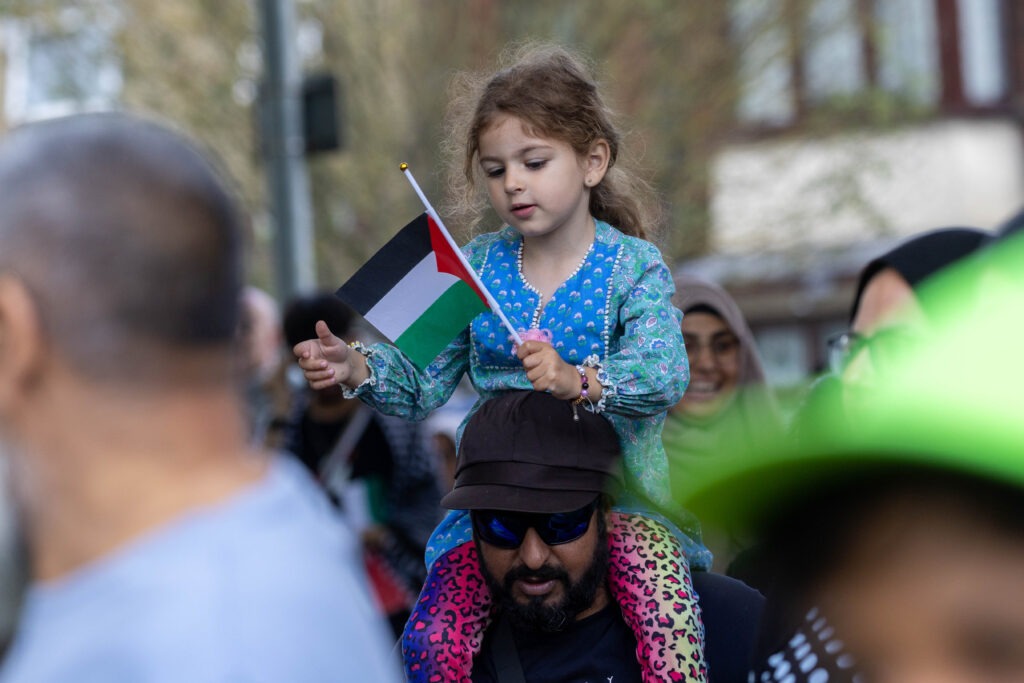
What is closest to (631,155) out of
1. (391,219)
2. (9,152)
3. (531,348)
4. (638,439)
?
(638,439)

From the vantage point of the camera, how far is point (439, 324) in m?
3.05

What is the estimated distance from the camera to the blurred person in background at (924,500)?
118cm

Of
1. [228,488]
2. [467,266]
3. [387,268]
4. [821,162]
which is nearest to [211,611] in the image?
[228,488]

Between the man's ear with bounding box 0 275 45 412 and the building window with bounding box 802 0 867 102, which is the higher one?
the man's ear with bounding box 0 275 45 412

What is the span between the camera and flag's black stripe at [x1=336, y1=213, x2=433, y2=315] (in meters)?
3.06

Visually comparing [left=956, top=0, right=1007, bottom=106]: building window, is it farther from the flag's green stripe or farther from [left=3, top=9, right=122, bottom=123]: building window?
the flag's green stripe

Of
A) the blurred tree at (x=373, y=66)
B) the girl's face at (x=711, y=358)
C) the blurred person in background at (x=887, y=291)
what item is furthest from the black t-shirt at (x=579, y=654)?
the blurred tree at (x=373, y=66)

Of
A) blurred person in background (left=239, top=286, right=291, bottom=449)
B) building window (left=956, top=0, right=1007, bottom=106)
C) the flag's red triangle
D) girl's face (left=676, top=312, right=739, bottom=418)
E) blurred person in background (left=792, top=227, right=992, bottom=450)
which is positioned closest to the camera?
the flag's red triangle

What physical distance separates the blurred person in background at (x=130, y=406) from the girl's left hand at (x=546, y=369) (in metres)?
1.08

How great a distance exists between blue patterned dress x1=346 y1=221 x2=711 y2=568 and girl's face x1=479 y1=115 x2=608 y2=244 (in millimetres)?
93

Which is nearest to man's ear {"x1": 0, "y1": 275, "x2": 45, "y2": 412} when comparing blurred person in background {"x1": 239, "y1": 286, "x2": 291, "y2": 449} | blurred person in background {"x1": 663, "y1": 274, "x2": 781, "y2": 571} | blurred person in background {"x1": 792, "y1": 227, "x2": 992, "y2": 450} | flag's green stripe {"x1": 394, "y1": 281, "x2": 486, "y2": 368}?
flag's green stripe {"x1": 394, "y1": 281, "x2": 486, "y2": 368}

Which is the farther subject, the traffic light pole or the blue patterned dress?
the traffic light pole

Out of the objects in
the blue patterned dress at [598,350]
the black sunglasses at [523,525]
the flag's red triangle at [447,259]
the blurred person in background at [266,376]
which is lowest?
the blurred person in background at [266,376]

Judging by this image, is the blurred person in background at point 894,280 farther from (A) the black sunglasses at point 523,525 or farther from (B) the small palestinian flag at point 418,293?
(B) the small palestinian flag at point 418,293
